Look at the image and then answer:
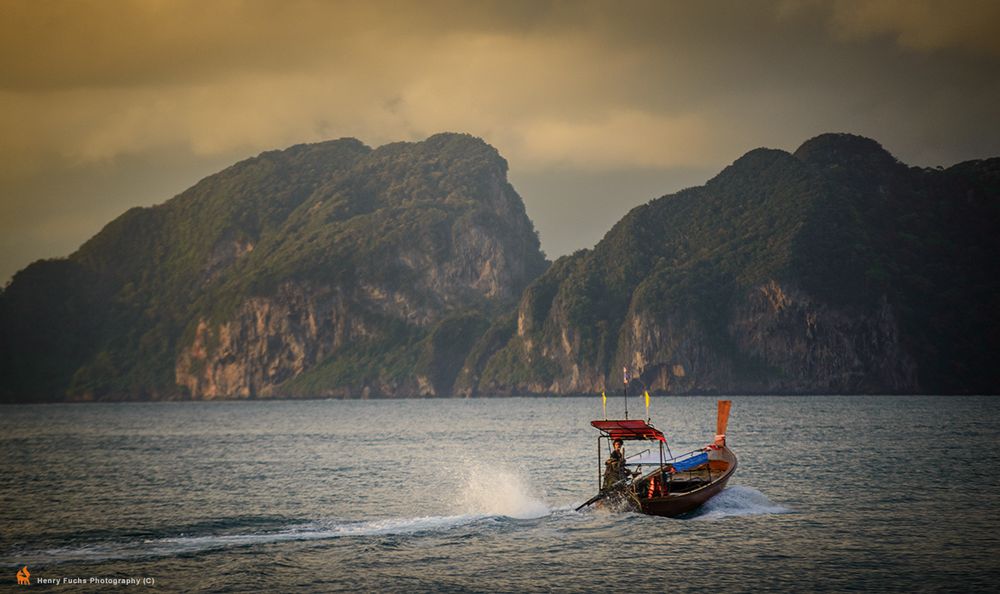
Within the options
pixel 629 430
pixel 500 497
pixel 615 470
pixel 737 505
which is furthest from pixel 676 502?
pixel 500 497

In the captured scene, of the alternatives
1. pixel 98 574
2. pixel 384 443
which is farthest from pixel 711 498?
pixel 384 443

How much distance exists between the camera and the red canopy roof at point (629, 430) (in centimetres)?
3947

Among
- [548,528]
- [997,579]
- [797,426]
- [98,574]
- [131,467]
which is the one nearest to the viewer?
[997,579]

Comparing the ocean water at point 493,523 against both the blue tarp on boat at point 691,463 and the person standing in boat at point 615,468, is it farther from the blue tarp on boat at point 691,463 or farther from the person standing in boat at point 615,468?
→ the blue tarp on boat at point 691,463

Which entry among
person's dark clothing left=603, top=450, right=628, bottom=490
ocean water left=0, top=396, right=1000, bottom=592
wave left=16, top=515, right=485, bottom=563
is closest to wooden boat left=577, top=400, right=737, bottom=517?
person's dark clothing left=603, top=450, right=628, bottom=490

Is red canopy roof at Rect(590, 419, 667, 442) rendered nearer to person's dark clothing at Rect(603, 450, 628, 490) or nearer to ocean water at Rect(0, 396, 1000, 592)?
person's dark clothing at Rect(603, 450, 628, 490)

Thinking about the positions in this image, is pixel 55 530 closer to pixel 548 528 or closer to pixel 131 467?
pixel 548 528

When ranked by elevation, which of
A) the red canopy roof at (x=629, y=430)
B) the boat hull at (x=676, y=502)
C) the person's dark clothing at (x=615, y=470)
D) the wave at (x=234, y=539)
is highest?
the red canopy roof at (x=629, y=430)

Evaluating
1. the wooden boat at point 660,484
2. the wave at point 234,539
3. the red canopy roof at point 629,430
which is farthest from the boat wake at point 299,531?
the red canopy roof at point 629,430

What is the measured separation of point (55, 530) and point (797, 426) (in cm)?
7190

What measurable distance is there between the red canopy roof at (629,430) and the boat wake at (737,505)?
3.38 m

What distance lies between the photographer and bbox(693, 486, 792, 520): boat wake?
38888 mm

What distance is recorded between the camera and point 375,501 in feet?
151

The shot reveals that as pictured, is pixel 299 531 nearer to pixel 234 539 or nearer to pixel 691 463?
pixel 234 539
